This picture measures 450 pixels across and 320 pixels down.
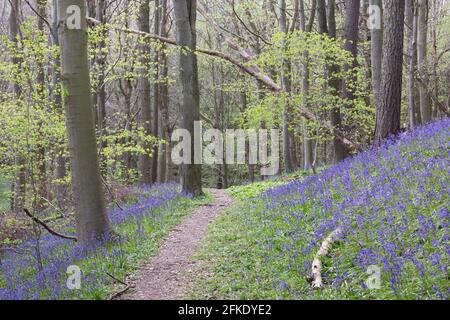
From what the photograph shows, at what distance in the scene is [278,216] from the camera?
306 inches

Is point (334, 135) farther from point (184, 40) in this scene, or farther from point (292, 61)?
point (184, 40)

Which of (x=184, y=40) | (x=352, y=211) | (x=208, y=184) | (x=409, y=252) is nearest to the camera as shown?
(x=409, y=252)

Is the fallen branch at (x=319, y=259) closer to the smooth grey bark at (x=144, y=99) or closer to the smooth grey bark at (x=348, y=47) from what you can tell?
the smooth grey bark at (x=348, y=47)

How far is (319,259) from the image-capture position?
5336 millimetres

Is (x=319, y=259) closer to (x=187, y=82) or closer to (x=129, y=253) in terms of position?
(x=129, y=253)

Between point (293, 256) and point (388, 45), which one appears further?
point (388, 45)

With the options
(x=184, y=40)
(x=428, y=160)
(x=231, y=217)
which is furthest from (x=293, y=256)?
(x=184, y=40)

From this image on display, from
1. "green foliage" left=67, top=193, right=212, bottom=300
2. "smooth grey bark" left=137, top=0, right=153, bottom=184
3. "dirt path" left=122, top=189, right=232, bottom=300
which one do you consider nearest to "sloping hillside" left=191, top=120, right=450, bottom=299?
"dirt path" left=122, top=189, right=232, bottom=300

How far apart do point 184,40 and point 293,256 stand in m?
8.47

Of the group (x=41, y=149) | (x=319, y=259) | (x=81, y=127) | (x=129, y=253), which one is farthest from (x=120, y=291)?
(x=41, y=149)

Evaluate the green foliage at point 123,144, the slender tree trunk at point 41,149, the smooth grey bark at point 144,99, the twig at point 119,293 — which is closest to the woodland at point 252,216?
the twig at point 119,293

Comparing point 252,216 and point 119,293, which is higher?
point 252,216

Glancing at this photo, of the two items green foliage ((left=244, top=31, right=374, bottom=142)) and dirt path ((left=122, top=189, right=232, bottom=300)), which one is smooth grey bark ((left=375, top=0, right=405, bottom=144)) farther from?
dirt path ((left=122, top=189, right=232, bottom=300))

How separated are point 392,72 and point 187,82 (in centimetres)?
570
